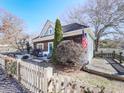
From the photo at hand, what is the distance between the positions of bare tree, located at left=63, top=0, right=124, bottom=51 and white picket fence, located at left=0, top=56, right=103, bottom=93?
25103 mm

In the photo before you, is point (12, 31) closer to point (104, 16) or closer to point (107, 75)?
point (104, 16)

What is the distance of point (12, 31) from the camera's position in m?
38.2

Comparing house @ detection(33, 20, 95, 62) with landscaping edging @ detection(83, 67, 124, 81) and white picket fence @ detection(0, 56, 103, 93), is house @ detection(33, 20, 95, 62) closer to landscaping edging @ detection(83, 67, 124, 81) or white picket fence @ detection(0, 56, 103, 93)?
landscaping edging @ detection(83, 67, 124, 81)

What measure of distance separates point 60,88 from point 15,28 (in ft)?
119

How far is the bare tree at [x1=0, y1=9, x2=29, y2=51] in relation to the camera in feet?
123

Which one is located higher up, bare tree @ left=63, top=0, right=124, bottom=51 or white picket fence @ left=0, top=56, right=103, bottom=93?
bare tree @ left=63, top=0, right=124, bottom=51

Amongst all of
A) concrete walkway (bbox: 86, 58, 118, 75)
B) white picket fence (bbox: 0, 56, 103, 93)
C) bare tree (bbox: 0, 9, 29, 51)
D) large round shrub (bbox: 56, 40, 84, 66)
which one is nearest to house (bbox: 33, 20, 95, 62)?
concrete walkway (bbox: 86, 58, 118, 75)

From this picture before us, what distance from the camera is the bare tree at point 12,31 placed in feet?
123

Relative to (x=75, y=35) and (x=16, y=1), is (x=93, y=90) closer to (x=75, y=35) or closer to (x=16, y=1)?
(x=75, y=35)

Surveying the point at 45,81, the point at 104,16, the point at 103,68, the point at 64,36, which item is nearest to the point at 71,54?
the point at 103,68

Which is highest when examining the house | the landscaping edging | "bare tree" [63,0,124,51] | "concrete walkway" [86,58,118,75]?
"bare tree" [63,0,124,51]

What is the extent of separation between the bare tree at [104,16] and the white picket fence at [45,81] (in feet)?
82.4

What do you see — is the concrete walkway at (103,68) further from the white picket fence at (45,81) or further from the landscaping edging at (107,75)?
the white picket fence at (45,81)

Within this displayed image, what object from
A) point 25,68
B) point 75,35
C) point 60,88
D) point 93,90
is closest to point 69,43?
point 75,35
